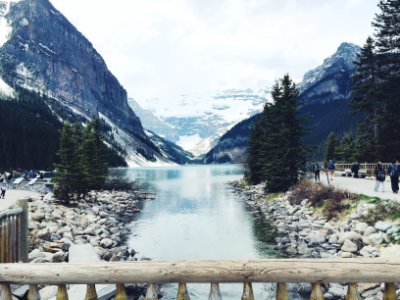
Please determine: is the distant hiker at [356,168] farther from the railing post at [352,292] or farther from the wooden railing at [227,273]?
the railing post at [352,292]

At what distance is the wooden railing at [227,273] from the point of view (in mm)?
4508

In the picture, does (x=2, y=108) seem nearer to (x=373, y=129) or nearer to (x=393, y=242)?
(x=373, y=129)

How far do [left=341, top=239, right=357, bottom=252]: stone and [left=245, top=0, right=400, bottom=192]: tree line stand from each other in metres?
25.8

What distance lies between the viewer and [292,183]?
45812 mm

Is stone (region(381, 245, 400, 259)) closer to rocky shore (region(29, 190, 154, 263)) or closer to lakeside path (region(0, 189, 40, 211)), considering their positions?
rocky shore (region(29, 190, 154, 263))

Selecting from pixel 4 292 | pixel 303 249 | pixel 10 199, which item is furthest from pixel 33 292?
pixel 10 199

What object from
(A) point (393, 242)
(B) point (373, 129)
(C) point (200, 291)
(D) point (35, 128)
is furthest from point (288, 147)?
(D) point (35, 128)

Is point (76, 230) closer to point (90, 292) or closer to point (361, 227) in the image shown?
point (361, 227)

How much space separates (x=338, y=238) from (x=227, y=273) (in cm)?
1870

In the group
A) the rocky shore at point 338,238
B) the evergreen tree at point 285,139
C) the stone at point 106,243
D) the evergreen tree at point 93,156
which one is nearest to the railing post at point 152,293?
the rocky shore at point 338,238

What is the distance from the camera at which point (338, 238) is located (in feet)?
70.4

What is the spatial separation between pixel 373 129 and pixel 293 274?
155 ft

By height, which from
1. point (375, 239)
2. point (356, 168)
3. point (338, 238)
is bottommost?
point (338, 238)

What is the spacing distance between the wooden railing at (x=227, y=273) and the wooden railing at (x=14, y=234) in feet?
14.7
